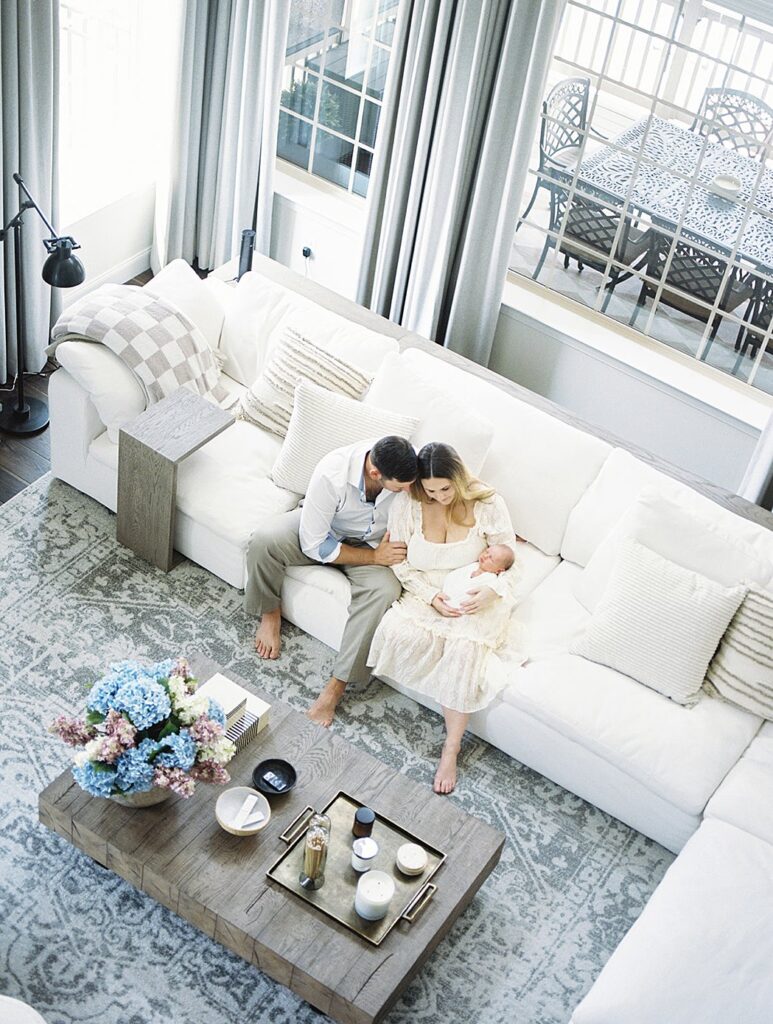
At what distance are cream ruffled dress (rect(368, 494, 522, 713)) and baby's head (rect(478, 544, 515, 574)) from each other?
4cm

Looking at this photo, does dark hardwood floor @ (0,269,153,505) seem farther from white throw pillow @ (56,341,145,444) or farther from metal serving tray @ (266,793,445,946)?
metal serving tray @ (266,793,445,946)

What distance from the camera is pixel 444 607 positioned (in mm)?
3732

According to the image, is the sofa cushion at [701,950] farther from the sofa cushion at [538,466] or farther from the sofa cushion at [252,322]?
the sofa cushion at [252,322]

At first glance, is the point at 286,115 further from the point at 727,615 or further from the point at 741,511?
the point at 727,615

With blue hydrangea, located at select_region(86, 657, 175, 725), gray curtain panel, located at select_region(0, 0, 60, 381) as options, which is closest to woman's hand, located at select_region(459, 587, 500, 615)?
blue hydrangea, located at select_region(86, 657, 175, 725)

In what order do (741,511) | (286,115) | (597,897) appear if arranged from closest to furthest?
(597,897) → (741,511) → (286,115)

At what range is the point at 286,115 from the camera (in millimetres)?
5188

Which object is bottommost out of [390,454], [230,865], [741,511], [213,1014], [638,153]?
[213,1014]

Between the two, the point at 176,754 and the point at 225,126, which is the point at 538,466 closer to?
the point at 176,754

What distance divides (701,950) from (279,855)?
109 cm

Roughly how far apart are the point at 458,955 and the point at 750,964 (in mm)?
782

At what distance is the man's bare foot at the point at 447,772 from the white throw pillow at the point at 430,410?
0.95m

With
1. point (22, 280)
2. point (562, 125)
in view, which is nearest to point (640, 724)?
point (562, 125)

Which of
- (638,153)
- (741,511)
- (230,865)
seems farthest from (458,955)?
(638,153)
